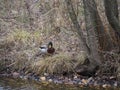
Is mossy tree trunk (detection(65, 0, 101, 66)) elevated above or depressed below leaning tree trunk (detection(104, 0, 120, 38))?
below

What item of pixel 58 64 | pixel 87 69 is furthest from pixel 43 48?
pixel 87 69

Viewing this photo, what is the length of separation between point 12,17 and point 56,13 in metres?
2.03

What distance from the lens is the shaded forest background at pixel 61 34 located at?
8914 millimetres

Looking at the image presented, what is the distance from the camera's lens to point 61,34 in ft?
37.7

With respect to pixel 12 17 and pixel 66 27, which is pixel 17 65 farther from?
pixel 12 17

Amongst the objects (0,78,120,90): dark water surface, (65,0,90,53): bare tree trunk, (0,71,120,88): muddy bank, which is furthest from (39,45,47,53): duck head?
(65,0,90,53): bare tree trunk

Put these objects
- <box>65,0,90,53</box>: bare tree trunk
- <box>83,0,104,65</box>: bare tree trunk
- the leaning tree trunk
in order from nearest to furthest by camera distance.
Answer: the leaning tree trunk < <box>65,0,90,53</box>: bare tree trunk < <box>83,0,104,65</box>: bare tree trunk

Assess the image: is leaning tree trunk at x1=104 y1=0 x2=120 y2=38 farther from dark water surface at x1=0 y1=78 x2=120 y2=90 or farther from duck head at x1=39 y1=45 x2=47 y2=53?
duck head at x1=39 y1=45 x2=47 y2=53

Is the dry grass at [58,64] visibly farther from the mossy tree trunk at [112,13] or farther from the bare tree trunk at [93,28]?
the mossy tree trunk at [112,13]

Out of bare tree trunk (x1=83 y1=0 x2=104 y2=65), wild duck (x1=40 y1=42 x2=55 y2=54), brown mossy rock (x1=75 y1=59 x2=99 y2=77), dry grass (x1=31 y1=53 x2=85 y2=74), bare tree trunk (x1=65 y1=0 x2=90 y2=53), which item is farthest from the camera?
wild duck (x1=40 y1=42 x2=55 y2=54)

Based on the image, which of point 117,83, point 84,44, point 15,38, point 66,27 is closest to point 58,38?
point 66,27

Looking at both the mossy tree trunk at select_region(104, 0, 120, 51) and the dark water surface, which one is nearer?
the mossy tree trunk at select_region(104, 0, 120, 51)

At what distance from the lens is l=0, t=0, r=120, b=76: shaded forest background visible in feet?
29.2

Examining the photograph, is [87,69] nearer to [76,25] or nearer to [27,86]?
[76,25]
